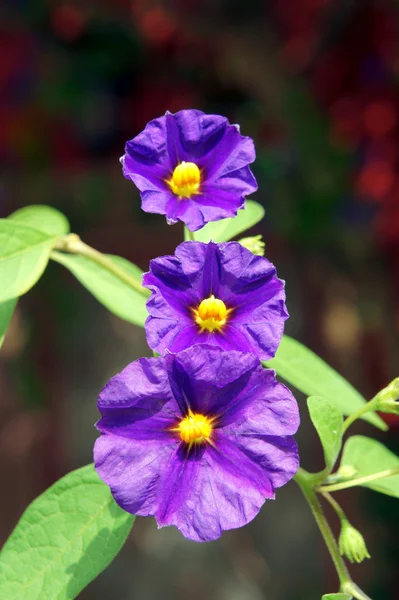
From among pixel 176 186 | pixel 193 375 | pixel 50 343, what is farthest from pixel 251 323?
pixel 50 343

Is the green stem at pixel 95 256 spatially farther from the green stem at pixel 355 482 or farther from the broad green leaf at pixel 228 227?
the green stem at pixel 355 482

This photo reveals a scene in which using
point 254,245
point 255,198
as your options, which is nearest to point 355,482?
point 254,245

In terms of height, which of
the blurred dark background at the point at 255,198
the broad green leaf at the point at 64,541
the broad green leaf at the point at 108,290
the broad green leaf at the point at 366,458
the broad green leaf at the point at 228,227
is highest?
the broad green leaf at the point at 228,227

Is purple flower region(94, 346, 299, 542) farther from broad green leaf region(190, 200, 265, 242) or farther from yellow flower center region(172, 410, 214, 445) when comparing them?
broad green leaf region(190, 200, 265, 242)

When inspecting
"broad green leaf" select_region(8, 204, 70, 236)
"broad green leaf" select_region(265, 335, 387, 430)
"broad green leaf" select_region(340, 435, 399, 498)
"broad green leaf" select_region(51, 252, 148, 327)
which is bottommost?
"broad green leaf" select_region(340, 435, 399, 498)

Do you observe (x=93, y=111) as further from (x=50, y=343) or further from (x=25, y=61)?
(x=50, y=343)

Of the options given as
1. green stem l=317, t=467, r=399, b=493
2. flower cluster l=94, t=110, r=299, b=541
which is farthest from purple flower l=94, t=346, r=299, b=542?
green stem l=317, t=467, r=399, b=493

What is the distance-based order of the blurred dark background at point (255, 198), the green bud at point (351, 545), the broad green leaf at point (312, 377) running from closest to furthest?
the green bud at point (351, 545)
the broad green leaf at point (312, 377)
the blurred dark background at point (255, 198)

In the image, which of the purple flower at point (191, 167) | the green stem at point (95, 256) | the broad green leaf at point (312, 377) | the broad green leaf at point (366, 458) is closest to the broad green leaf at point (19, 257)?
the green stem at point (95, 256)
